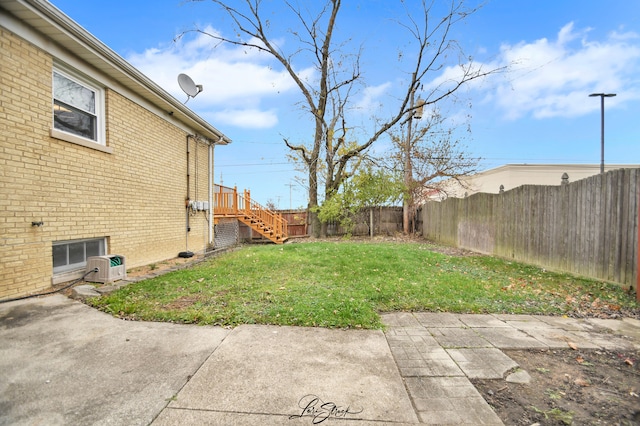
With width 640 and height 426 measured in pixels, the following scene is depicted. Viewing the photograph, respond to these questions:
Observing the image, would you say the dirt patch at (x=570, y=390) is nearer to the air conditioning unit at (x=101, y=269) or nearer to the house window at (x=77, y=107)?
the air conditioning unit at (x=101, y=269)

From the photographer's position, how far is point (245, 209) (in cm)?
1333

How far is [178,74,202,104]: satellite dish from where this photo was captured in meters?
8.76

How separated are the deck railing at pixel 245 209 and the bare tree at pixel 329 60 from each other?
1976 mm

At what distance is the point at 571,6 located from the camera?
24.7ft

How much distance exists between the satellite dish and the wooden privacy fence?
9.52 metres

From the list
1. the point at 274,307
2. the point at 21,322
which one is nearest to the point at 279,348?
the point at 274,307

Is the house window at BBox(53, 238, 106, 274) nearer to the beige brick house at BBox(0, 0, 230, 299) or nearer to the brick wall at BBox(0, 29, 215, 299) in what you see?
the beige brick house at BBox(0, 0, 230, 299)

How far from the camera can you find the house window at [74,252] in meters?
4.66

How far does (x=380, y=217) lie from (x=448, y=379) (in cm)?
1340

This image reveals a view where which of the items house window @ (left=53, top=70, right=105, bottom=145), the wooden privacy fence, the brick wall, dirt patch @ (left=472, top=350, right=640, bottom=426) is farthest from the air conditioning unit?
the wooden privacy fence

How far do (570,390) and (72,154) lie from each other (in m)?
6.85

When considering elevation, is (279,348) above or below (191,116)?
below

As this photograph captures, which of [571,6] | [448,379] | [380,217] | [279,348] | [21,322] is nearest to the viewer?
[448,379]

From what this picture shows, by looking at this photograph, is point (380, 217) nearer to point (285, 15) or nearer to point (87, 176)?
point (285, 15)
